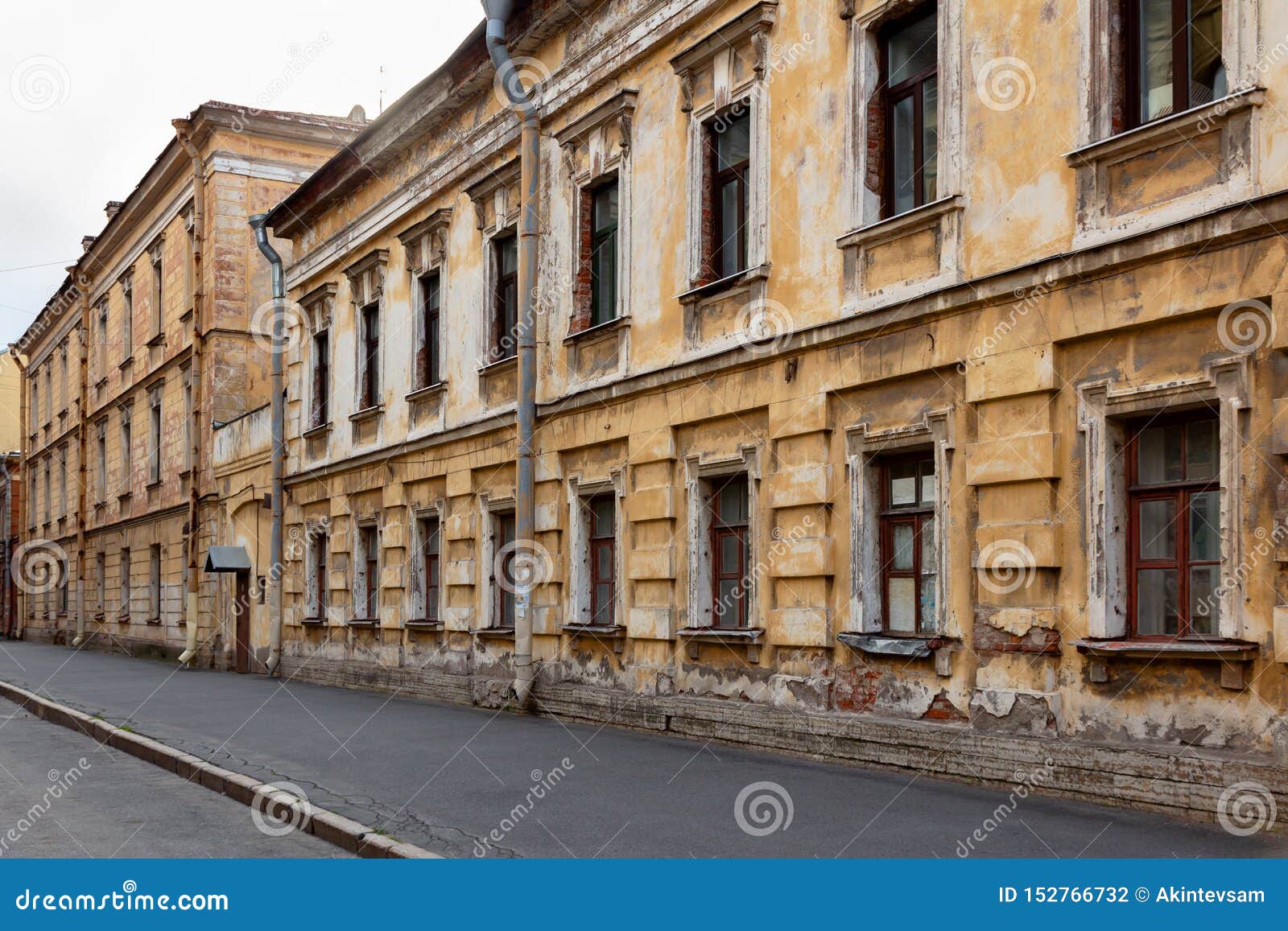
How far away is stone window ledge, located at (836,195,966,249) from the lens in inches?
422

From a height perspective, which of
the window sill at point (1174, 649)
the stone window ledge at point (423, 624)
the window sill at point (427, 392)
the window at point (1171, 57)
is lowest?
the stone window ledge at point (423, 624)

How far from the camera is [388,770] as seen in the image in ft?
37.2

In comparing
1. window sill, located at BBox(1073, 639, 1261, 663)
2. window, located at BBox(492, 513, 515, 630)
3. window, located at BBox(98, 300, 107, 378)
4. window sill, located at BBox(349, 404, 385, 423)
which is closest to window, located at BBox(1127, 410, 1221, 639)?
window sill, located at BBox(1073, 639, 1261, 663)

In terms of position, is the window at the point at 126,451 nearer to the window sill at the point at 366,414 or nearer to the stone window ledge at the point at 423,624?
the window sill at the point at 366,414

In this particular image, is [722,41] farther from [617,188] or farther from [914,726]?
[914,726]

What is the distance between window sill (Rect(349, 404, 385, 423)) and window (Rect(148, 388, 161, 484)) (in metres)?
13.7

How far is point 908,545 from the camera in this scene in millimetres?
11398

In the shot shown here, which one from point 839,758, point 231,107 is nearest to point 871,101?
point 839,758

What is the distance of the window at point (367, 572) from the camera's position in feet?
72.9

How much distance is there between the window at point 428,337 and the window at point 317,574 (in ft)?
16.7

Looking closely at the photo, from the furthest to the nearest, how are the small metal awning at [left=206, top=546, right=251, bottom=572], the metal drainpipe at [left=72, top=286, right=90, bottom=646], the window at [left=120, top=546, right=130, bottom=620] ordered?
the metal drainpipe at [left=72, top=286, right=90, bottom=646] → the window at [left=120, top=546, right=130, bottom=620] → the small metal awning at [left=206, top=546, right=251, bottom=572]

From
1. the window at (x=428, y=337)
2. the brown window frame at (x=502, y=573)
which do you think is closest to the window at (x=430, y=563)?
the window at (x=428, y=337)

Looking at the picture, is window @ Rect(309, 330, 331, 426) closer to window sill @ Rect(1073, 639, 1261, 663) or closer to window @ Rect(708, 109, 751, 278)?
window @ Rect(708, 109, 751, 278)

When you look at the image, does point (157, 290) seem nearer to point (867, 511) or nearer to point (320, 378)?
point (320, 378)
